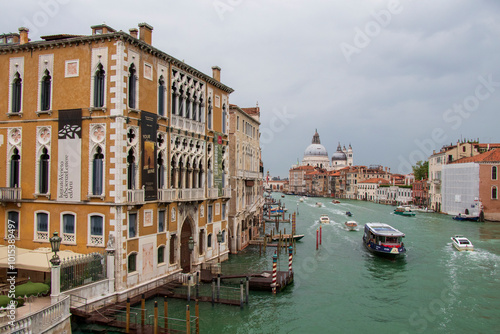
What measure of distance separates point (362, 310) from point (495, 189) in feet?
152

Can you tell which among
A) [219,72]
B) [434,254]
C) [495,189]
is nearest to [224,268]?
[219,72]

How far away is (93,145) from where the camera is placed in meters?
16.2

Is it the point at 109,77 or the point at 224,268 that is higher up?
the point at 109,77

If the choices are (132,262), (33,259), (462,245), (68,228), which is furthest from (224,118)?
(462,245)

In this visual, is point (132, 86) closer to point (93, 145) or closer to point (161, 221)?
point (93, 145)

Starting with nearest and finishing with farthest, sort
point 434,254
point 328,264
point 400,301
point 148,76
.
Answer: point 148,76
point 400,301
point 328,264
point 434,254

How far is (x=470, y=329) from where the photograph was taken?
647 inches

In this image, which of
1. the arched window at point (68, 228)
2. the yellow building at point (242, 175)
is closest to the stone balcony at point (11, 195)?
the arched window at point (68, 228)

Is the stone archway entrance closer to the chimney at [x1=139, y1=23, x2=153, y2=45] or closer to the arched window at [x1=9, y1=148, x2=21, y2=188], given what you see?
the arched window at [x1=9, y1=148, x2=21, y2=188]

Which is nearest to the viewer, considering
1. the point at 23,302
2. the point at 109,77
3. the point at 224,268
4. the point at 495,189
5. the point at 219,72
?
the point at 23,302

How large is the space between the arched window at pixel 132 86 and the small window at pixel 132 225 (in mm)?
4210

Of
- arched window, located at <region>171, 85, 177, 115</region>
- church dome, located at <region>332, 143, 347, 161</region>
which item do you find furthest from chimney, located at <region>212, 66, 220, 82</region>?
church dome, located at <region>332, 143, 347, 161</region>

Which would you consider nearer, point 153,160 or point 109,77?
point 109,77

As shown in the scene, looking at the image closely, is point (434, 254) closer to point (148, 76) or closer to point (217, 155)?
point (217, 155)
